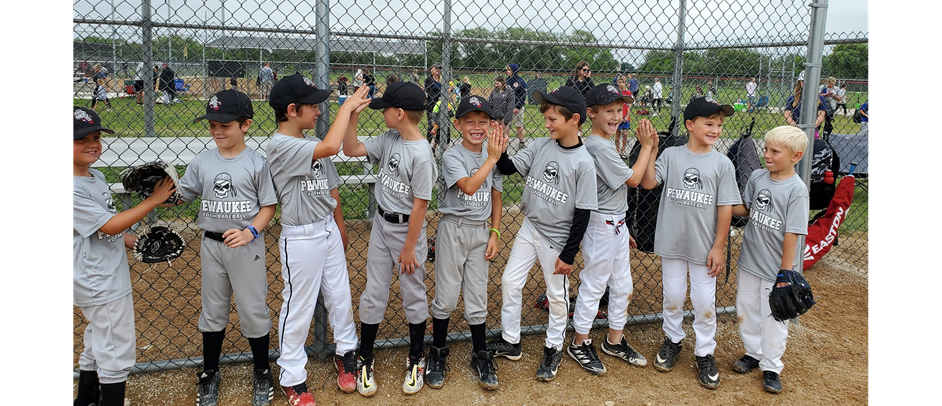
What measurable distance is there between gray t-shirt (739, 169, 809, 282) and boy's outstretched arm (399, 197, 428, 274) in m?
1.94

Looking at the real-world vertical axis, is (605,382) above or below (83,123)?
below

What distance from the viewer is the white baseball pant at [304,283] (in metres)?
2.93

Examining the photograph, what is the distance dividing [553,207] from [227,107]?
1757 millimetres

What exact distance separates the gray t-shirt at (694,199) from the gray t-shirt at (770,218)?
143 millimetres

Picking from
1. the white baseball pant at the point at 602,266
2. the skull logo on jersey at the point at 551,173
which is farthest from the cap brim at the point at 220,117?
the white baseball pant at the point at 602,266

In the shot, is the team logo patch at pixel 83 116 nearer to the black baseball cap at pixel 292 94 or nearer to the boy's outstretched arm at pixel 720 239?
the black baseball cap at pixel 292 94

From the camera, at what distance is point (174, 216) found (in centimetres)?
619

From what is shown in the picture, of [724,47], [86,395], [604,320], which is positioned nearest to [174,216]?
[86,395]

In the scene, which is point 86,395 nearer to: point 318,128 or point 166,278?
point 318,128

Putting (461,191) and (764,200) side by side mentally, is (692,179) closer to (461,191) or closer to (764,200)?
(764,200)

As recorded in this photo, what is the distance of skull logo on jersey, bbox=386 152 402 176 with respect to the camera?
3045 mm

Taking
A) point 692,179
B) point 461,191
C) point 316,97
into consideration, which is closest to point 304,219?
point 316,97

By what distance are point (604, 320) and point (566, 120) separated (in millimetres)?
1534

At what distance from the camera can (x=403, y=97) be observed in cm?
300
